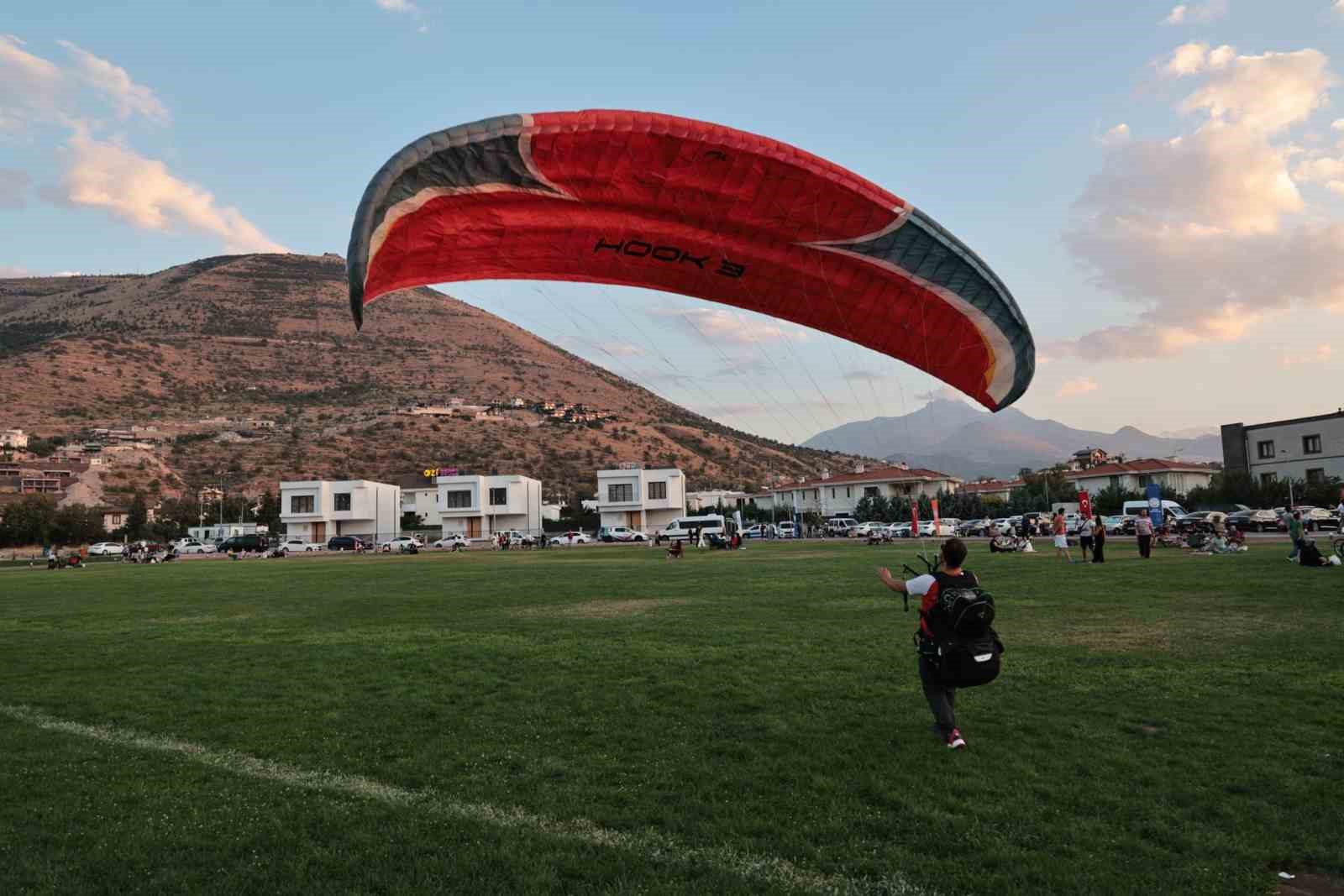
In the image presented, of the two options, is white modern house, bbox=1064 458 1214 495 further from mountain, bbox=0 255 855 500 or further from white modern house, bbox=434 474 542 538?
white modern house, bbox=434 474 542 538

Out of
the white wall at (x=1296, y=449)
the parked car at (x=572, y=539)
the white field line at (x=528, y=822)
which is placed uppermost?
the white wall at (x=1296, y=449)

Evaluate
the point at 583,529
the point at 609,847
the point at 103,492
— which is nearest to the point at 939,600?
the point at 609,847

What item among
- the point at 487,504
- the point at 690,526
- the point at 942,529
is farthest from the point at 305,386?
the point at 942,529

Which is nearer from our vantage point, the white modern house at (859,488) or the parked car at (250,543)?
the parked car at (250,543)

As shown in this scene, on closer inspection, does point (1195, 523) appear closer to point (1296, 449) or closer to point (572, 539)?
point (1296, 449)

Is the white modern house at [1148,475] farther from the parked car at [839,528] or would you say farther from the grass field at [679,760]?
the grass field at [679,760]

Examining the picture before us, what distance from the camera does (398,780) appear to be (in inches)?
234

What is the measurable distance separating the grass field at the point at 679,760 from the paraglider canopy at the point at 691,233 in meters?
4.99

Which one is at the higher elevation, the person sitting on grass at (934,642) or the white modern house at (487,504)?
the white modern house at (487,504)

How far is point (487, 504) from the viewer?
308 ft

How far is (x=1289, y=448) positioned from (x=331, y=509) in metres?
88.1

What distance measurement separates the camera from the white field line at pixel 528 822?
13.9 feet

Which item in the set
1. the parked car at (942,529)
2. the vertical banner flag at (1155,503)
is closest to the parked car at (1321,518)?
the vertical banner flag at (1155,503)

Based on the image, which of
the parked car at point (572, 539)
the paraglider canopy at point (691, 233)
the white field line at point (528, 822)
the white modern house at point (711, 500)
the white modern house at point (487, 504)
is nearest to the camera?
the white field line at point (528, 822)
